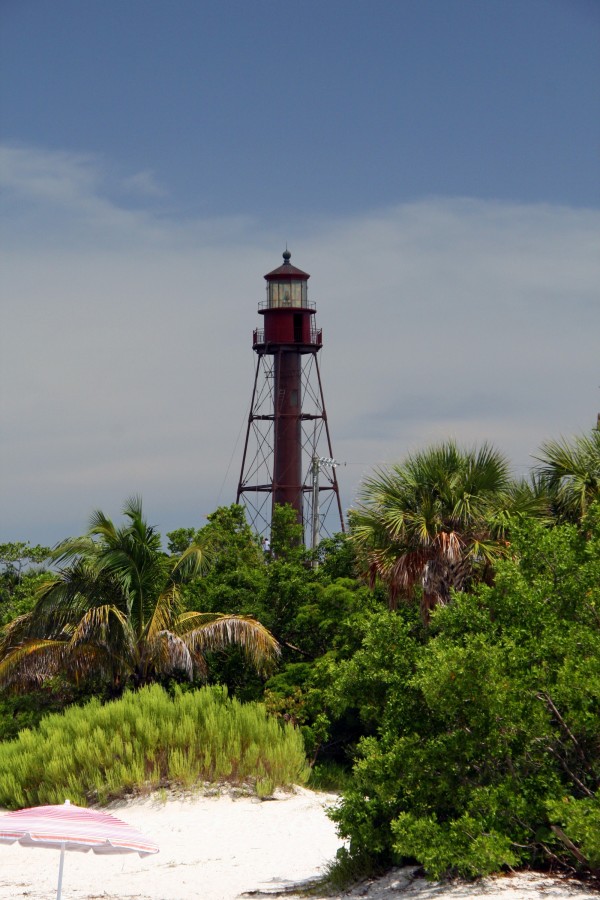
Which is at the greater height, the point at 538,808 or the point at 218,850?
the point at 538,808

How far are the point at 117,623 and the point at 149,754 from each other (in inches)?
146

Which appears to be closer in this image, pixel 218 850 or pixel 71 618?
pixel 218 850

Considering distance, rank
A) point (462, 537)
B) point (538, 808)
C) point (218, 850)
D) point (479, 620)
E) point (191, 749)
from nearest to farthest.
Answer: point (538, 808) < point (479, 620) < point (218, 850) < point (462, 537) < point (191, 749)

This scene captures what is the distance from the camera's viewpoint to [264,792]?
1995cm

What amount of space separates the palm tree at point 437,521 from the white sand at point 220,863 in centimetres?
416

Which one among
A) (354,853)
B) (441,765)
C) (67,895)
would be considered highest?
(441,765)

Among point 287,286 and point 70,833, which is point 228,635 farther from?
point 287,286

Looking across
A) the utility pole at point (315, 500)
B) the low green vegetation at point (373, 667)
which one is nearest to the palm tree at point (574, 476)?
the low green vegetation at point (373, 667)

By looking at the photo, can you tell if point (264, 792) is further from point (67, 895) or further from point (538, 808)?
A: point (538, 808)

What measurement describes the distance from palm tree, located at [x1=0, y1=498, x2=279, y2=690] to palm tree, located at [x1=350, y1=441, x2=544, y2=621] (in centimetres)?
554

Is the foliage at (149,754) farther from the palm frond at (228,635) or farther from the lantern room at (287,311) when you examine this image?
the lantern room at (287,311)

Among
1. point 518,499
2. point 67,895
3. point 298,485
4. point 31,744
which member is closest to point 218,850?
point 67,895

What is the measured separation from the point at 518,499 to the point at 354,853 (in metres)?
7.70

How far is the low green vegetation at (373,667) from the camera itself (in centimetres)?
1167
